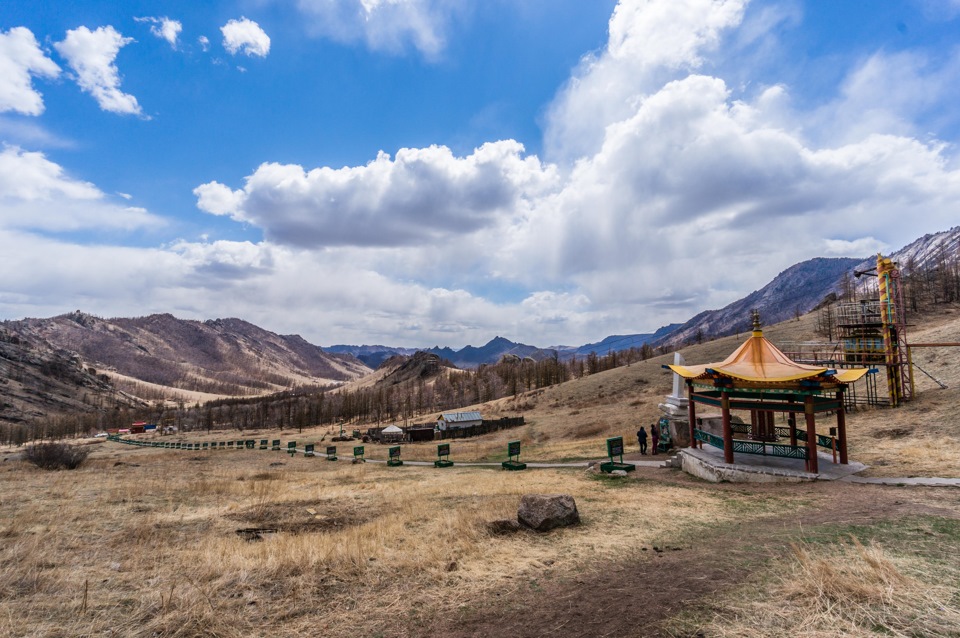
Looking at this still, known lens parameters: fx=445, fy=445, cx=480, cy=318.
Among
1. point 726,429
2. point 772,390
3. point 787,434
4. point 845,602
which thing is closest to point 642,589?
point 845,602

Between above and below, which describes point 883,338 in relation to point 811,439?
above

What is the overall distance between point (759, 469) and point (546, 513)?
1106 centimetres

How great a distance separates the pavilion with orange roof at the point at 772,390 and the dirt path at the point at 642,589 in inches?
249

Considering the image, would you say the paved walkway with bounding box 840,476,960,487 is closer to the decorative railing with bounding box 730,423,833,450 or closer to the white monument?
the decorative railing with bounding box 730,423,833,450

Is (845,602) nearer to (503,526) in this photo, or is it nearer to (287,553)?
(503,526)

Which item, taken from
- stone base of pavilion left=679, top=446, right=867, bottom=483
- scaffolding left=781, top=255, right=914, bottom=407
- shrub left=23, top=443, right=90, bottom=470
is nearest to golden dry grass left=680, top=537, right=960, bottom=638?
stone base of pavilion left=679, top=446, right=867, bottom=483

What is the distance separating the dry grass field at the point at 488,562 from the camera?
5.97 metres

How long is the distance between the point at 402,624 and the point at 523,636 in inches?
69.6

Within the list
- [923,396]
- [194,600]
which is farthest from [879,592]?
[923,396]

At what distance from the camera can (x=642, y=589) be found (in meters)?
6.87

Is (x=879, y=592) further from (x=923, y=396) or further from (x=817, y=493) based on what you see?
(x=923, y=396)

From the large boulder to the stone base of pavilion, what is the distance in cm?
950

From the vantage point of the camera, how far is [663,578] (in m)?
7.25

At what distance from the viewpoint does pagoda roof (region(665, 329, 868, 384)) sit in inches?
658
